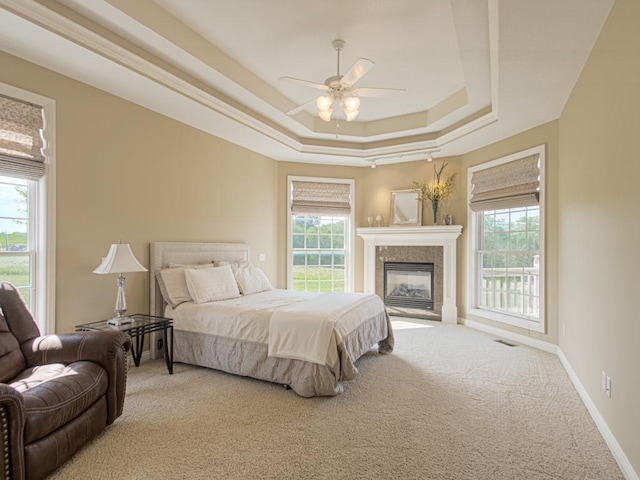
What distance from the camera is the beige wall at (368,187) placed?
5.88 metres

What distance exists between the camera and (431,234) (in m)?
5.82

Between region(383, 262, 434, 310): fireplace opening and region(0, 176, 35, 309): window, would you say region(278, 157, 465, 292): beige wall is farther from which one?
region(0, 176, 35, 309): window

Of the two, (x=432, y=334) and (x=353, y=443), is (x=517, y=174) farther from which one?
(x=353, y=443)

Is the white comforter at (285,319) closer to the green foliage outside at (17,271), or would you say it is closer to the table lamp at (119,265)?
the table lamp at (119,265)

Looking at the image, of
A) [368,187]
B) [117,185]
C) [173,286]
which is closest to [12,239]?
[117,185]

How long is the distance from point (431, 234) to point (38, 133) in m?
5.13

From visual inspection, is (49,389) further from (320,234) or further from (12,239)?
(320,234)

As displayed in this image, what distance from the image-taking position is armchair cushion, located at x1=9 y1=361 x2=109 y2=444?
1.79 metres

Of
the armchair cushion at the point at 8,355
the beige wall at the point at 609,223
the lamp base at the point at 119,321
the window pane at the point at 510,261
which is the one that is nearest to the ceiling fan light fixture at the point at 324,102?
the beige wall at the point at 609,223

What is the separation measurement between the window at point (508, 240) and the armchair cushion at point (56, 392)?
466 cm

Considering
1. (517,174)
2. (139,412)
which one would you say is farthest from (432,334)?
(139,412)

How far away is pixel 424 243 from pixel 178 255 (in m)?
3.85

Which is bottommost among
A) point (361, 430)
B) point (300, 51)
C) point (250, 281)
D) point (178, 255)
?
point (361, 430)

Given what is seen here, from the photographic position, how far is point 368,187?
651cm
